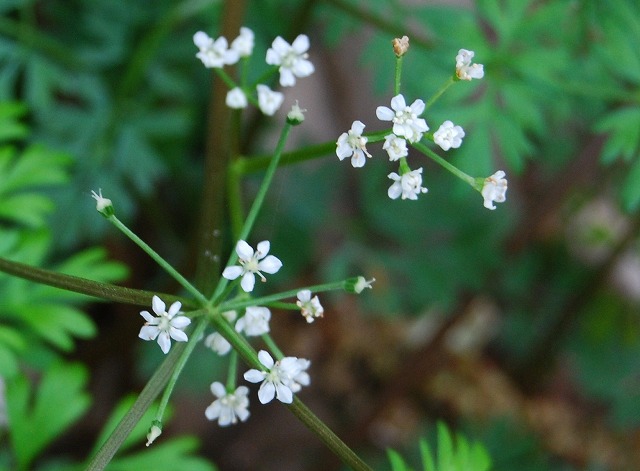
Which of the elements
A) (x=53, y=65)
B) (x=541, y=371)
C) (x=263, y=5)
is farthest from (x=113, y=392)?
(x=541, y=371)

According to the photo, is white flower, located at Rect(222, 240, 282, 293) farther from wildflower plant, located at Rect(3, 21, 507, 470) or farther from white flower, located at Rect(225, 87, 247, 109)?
white flower, located at Rect(225, 87, 247, 109)

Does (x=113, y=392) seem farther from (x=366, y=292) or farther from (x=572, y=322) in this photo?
(x=572, y=322)

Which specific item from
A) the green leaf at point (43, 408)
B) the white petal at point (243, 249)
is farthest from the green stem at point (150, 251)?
the green leaf at point (43, 408)

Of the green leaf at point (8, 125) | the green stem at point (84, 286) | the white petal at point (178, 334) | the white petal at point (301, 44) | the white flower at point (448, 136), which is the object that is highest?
the green leaf at point (8, 125)

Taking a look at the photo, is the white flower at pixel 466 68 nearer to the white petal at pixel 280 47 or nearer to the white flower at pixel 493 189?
the white flower at pixel 493 189

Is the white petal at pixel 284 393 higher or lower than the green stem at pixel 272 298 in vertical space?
lower

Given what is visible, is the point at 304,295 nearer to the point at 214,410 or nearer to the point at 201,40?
the point at 214,410
